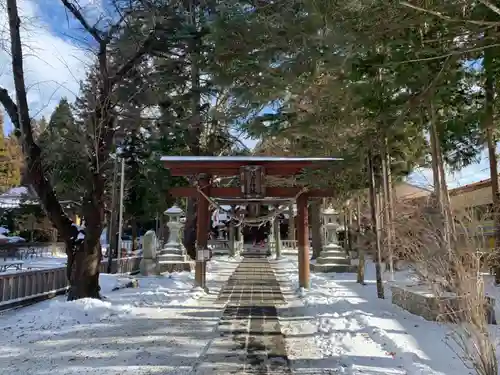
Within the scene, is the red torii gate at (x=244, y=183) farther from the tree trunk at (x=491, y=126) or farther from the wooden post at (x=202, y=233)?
the tree trunk at (x=491, y=126)

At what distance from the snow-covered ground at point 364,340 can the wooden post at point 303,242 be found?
2.29 meters

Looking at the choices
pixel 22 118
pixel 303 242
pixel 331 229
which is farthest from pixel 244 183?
pixel 331 229

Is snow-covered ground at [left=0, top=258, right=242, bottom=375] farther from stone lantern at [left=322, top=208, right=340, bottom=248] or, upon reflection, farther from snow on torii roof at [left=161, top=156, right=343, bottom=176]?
stone lantern at [left=322, top=208, right=340, bottom=248]

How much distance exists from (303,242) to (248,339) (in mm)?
6433

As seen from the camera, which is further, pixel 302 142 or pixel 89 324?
pixel 302 142

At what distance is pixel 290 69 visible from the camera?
6516mm

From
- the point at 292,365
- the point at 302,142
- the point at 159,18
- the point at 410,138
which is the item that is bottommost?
the point at 292,365

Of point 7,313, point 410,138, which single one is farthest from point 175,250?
point 410,138

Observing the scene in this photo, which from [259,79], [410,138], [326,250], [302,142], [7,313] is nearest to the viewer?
[259,79]

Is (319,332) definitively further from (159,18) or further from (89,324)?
(159,18)

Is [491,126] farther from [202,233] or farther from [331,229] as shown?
[331,229]

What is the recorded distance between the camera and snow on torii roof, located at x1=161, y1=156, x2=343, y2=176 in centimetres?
1116

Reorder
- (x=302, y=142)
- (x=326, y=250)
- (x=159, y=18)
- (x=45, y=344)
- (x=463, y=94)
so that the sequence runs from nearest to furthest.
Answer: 1. (x=45, y=344)
2. (x=463, y=94)
3. (x=159, y=18)
4. (x=302, y=142)
5. (x=326, y=250)

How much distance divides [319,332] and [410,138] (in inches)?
229
